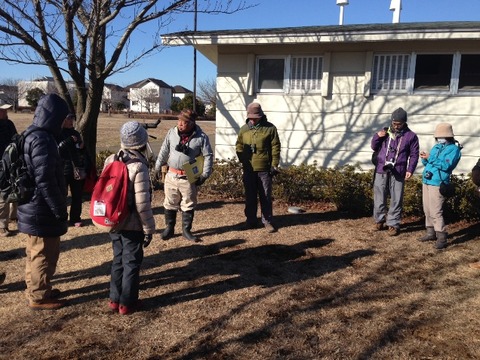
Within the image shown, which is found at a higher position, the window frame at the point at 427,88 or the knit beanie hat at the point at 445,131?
the window frame at the point at 427,88

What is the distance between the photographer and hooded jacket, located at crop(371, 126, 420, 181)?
5438 mm

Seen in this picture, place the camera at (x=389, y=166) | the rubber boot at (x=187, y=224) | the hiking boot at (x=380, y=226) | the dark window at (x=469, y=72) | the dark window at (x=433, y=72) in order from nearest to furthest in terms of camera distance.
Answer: the rubber boot at (x=187, y=224) < the camera at (x=389, y=166) < the hiking boot at (x=380, y=226) < the dark window at (x=469, y=72) < the dark window at (x=433, y=72)

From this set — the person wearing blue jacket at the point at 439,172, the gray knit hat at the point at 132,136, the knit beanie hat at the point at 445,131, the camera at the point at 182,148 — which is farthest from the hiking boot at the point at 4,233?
the knit beanie hat at the point at 445,131

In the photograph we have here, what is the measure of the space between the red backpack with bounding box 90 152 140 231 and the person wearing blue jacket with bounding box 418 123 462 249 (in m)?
3.94

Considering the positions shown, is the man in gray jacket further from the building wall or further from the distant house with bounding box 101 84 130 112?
the distant house with bounding box 101 84 130 112

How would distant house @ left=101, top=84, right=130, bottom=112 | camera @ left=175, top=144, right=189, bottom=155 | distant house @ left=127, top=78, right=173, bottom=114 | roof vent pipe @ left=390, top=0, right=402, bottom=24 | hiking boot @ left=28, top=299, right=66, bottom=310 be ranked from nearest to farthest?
hiking boot @ left=28, top=299, right=66, bottom=310 → camera @ left=175, top=144, right=189, bottom=155 → roof vent pipe @ left=390, top=0, right=402, bottom=24 → distant house @ left=101, top=84, right=130, bottom=112 → distant house @ left=127, top=78, right=173, bottom=114

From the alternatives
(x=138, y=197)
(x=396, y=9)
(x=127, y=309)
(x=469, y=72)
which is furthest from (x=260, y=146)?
(x=396, y=9)

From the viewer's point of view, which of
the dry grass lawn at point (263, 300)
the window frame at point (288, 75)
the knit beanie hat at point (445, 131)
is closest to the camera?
the dry grass lawn at point (263, 300)

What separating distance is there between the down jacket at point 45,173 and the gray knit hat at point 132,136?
568 mm

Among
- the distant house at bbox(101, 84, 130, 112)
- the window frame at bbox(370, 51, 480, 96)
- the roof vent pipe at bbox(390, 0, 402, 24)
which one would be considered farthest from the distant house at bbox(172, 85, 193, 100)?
the window frame at bbox(370, 51, 480, 96)

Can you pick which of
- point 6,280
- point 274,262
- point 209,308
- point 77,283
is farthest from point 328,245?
point 6,280

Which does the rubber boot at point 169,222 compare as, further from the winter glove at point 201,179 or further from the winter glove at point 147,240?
the winter glove at point 147,240

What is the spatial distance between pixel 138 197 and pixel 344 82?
594 cm

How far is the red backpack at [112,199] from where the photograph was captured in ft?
10.5
